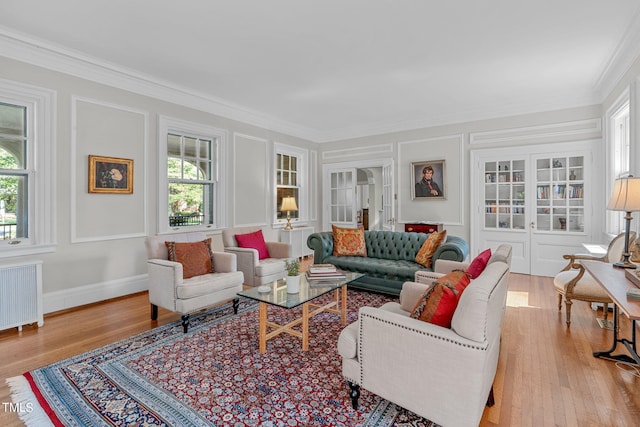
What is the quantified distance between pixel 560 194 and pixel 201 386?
5707mm

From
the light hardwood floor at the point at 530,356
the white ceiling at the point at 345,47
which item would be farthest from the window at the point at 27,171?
the light hardwood floor at the point at 530,356

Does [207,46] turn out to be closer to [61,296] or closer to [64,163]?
[64,163]

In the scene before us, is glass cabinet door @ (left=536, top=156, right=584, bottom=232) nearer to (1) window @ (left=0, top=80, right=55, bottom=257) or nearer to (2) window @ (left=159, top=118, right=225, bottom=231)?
(2) window @ (left=159, top=118, right=225, bottom=231)

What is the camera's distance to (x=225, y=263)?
3617mm

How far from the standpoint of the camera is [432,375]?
61.1 inches

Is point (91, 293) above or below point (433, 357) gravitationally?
below

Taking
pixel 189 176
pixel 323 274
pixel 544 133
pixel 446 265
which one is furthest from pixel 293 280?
pixel 544 133

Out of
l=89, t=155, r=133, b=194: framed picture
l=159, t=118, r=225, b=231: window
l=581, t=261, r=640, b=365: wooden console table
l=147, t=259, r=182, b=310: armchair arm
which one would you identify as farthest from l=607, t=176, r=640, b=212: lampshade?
l=89, t=155, r=133, b=194: framed picture

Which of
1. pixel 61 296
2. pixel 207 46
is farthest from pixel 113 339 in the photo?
pixel 207 46

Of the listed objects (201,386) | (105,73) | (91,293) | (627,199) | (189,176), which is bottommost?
(201,386)

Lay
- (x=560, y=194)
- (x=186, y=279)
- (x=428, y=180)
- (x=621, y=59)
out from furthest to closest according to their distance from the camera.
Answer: (x=428, y=180) → (x=560, y=194) → (x=621, y=59) → (x=186, y=279)

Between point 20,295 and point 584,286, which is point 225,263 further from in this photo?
point 584,286

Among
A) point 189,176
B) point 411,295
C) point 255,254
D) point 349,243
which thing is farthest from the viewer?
point 189,176

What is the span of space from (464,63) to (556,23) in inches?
38.2
